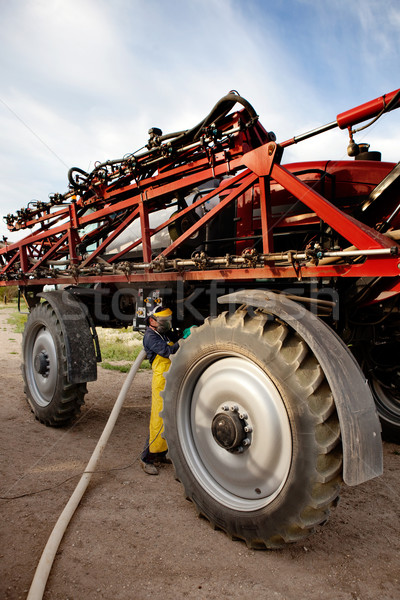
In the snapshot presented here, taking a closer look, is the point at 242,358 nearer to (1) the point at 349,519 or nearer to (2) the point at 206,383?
(2) the point at 206,383

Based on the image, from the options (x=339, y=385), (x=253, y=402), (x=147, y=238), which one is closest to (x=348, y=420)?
(x=339, y=385)

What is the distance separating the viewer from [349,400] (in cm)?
233

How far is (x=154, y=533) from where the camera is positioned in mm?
2881

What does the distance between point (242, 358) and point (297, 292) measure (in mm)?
867

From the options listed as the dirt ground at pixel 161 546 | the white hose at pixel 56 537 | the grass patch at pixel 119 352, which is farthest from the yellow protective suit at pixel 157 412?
the grass patch at pixel 119 352

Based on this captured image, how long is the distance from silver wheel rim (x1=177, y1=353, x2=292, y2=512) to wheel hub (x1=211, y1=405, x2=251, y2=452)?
5 cm

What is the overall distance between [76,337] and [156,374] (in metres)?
1.38

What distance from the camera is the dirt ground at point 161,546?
2.33 metres

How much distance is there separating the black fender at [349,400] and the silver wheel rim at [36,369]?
359 centimetres

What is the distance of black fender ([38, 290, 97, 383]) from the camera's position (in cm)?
469

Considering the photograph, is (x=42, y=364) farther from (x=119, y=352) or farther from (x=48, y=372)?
(x=119, y=352)

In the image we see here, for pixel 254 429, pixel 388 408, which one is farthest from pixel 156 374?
pixel 388 408

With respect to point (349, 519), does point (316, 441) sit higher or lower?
higher

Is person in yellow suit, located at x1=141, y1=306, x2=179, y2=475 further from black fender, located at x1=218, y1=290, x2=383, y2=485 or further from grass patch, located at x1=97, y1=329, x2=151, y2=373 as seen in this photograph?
grass patch, located at x1=97, y1=329, x2=151, y2=373
